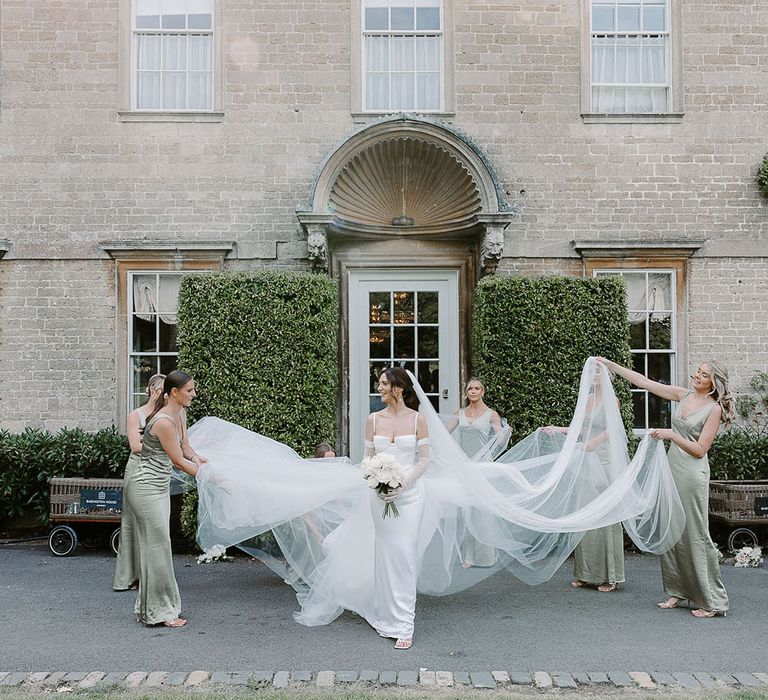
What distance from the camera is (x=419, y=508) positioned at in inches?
243

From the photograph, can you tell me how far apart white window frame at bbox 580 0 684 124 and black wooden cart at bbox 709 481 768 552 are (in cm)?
501

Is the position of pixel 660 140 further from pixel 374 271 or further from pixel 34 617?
pixel 34 617

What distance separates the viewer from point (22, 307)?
35.7 ft

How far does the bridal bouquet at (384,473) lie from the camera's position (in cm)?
588

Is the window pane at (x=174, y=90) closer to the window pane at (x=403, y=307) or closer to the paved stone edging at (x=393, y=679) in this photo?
the window pane at (x=403, y=307)

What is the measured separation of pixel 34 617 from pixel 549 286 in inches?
252

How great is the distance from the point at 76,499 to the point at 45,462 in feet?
3.72

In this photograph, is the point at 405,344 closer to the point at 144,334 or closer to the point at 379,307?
the point at 379,307

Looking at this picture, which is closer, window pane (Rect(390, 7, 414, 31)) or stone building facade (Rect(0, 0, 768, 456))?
stone building facade (Rect(0, 0, 768, 456))

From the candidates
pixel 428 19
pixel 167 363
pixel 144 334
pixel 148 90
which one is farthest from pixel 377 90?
pixel 167 363

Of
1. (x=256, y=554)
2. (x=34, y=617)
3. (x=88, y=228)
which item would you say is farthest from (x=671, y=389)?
(x=88, y=228)

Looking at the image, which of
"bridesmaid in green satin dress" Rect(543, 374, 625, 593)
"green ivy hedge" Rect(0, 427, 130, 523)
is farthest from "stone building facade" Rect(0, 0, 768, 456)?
"bridesmaid in green satin dress" Rect(543, 374, 625, 593)

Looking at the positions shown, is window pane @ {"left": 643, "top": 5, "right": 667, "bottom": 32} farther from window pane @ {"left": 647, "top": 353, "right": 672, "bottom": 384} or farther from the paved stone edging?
the paved stone edging

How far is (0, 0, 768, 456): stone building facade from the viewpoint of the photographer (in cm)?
1088
